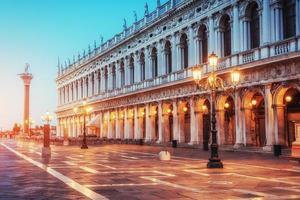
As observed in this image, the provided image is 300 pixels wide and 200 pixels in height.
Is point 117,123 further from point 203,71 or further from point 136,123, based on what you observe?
point 203,71

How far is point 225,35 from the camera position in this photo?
39000 millimetres

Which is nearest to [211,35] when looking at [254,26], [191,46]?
[191,46]

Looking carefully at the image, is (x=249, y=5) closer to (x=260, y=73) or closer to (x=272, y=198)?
(x=260, y=73)

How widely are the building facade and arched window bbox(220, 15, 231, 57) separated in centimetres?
8

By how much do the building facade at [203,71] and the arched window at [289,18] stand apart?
0.06m

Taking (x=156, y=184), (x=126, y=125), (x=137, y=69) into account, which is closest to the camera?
(x=156, y=184)

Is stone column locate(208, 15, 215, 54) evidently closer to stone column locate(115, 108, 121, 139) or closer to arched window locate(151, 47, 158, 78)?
arched window locate(151, 47, 158, 78)

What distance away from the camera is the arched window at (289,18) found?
31.4 m

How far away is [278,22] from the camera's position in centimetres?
3194

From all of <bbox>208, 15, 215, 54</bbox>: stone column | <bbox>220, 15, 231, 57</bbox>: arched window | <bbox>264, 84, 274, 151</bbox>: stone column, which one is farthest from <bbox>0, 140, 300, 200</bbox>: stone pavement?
<bbox>208, 15, 215, 54</bbox>: stone column

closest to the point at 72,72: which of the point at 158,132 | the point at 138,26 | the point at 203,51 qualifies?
the point at 138,26

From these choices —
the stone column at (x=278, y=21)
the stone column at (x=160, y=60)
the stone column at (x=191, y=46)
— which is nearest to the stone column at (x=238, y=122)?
the stone column at (x=278, y=21)

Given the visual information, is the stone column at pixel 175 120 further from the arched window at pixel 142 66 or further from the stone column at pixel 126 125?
the stone column at pixel 126 125

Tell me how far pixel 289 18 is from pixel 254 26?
3.86m
